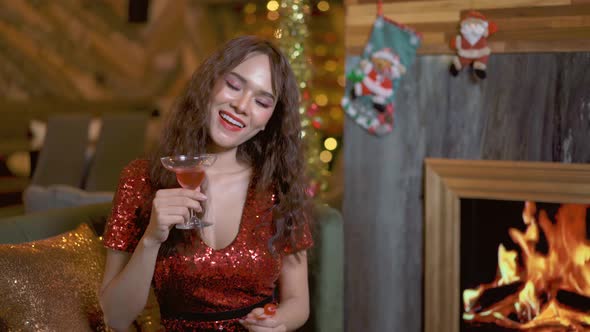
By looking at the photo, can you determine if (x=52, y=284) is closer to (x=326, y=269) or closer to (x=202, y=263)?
(x=202, y=263)

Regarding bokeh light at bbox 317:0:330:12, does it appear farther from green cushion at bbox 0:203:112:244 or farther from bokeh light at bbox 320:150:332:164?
green cushion at bbox 0:203:112:244

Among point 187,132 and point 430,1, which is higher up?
point 430,1

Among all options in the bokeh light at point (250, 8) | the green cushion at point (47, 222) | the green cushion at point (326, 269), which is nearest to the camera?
the green cushion at point (47, 222)

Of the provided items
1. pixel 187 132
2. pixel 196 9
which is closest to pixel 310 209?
pixel 187 132

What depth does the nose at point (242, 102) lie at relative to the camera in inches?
76.3

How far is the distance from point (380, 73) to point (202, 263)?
1321 mm

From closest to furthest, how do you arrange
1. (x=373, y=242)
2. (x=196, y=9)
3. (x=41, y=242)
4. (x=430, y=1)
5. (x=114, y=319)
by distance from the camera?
(x=114, y=319) → (x=41, y=242) → (x=430, y=1) → (x=373, y=242) → (x=196, y=9)

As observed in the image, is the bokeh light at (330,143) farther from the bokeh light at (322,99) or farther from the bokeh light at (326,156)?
the bokeh light at (322,99)

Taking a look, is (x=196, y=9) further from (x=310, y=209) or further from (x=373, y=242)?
(x=310, y=209)

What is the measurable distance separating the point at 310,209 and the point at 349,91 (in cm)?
100

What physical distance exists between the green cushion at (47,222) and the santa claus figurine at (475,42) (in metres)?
1.48

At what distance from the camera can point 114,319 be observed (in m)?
1.92

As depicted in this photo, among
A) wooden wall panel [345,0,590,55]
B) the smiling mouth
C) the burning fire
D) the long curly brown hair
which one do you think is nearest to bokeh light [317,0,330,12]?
wooden wall panel [345,0,590,55]

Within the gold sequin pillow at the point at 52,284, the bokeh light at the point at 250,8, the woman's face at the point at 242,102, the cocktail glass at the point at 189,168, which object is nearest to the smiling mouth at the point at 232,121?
the woman's face at the point at 242,102
